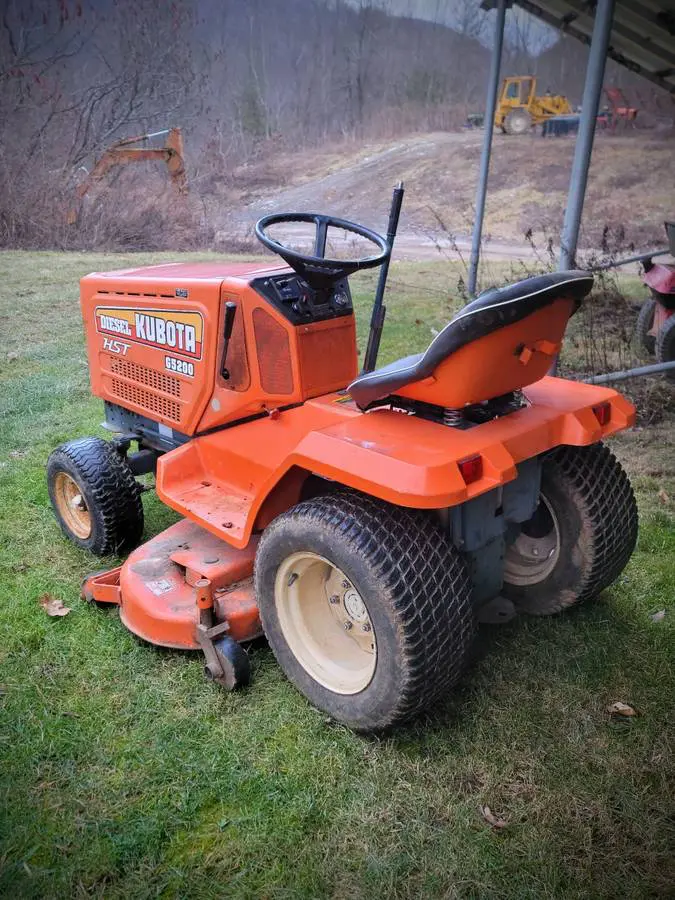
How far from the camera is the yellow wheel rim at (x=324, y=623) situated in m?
2.16

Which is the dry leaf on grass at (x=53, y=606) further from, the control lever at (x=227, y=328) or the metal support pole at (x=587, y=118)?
the metal support pole at (x=587, y=118)

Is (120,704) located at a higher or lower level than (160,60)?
lower

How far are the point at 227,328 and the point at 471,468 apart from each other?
1.10 meters

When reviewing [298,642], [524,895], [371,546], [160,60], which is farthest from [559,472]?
[160,60]

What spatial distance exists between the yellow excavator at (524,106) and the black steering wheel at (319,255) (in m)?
18.2

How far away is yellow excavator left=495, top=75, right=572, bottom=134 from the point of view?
1856 cm

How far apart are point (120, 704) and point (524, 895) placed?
1.26 metres

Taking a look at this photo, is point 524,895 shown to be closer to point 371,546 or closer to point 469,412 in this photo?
point 371,546

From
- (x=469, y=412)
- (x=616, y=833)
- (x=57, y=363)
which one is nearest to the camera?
(x=616, y=833)

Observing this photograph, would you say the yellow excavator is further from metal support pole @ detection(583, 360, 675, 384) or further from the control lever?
the control lever

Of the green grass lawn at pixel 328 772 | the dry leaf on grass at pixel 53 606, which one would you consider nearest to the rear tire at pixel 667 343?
the green grass lawn at pixel 328 772

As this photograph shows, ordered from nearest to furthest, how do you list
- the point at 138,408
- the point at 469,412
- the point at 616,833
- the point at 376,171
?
the point at 616,833 < the point at 469,412 < the point at 138,408 < the point at 376,171

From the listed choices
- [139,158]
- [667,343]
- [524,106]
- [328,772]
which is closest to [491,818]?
[328,772]

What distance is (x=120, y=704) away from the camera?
2.25m
